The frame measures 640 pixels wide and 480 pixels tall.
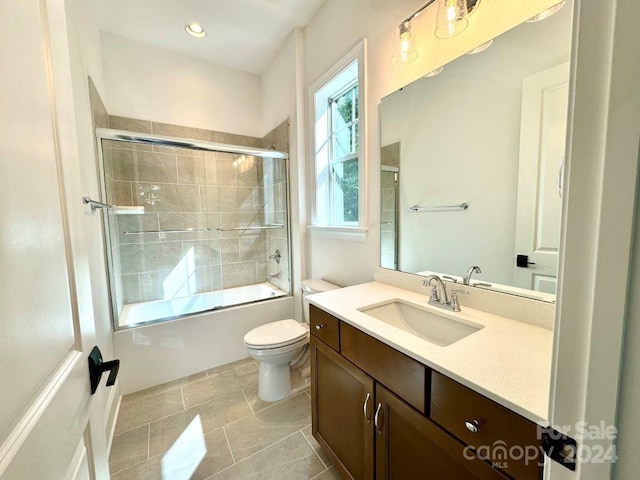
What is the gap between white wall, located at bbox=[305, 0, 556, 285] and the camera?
1.09 m

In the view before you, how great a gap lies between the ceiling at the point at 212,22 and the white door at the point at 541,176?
1.78 meters

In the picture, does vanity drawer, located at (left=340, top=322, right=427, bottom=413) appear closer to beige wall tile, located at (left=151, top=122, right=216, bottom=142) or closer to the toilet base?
the toilet base

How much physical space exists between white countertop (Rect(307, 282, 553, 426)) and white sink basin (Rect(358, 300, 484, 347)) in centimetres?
3

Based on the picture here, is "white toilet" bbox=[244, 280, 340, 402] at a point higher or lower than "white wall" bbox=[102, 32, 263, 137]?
lower

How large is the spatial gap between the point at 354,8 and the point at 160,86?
1968mm

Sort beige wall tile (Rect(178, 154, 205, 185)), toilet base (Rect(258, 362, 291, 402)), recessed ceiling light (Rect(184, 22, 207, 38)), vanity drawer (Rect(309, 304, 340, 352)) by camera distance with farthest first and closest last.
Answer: beige wall tile (Rect(178, 154, 205, 185))
recessed ceiling light (Rect(184, 22, 207, 38))
toilet base (Rect(258, 362, 291, 402))
vanity drawer (Rect(309, 304, 340, 352))

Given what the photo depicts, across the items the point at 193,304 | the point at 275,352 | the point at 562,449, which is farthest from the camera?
the point at 193,304

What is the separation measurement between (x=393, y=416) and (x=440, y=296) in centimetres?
59

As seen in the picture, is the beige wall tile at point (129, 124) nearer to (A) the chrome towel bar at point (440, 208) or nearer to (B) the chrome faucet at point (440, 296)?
(A) the chrome towel bar at point (440, 208)

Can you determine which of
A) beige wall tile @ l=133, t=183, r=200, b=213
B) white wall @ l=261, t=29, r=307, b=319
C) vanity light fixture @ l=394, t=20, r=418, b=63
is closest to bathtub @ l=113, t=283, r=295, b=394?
white wall @ l=261, t=29, r=307, b=319

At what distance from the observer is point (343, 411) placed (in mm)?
1155

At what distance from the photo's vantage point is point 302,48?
7.34 feet

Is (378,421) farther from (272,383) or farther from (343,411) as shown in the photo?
(272,383)

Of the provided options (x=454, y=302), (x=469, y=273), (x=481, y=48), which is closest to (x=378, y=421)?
(x=454, y=302)
